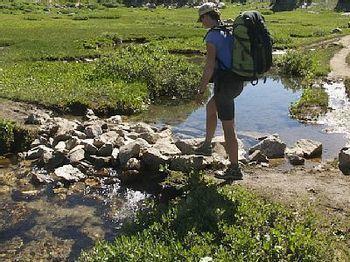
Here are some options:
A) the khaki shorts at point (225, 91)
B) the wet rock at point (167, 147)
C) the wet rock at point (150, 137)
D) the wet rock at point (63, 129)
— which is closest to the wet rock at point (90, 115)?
the wet rock at point (63, 129)

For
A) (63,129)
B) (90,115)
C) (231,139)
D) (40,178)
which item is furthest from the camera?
(90,115)

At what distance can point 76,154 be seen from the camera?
13453mm

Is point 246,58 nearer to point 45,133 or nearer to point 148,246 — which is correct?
point 148,246

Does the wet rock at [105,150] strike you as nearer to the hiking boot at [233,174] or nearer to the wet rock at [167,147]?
the wet rock at [167,147]

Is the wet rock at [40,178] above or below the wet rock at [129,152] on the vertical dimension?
below

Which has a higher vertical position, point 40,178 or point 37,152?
point 37,152

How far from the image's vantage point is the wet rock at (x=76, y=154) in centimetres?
1333

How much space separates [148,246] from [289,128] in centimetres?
1200

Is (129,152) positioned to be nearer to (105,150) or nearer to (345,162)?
(105,150)

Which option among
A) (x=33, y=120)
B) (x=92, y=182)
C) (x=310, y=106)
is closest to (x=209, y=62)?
(x=92, y=182)

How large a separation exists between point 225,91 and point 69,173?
504cm

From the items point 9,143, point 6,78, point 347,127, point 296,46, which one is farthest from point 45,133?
point 296,46

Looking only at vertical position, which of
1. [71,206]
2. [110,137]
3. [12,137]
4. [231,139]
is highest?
[231,139]

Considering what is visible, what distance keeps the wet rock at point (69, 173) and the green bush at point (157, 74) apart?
9.57 m
